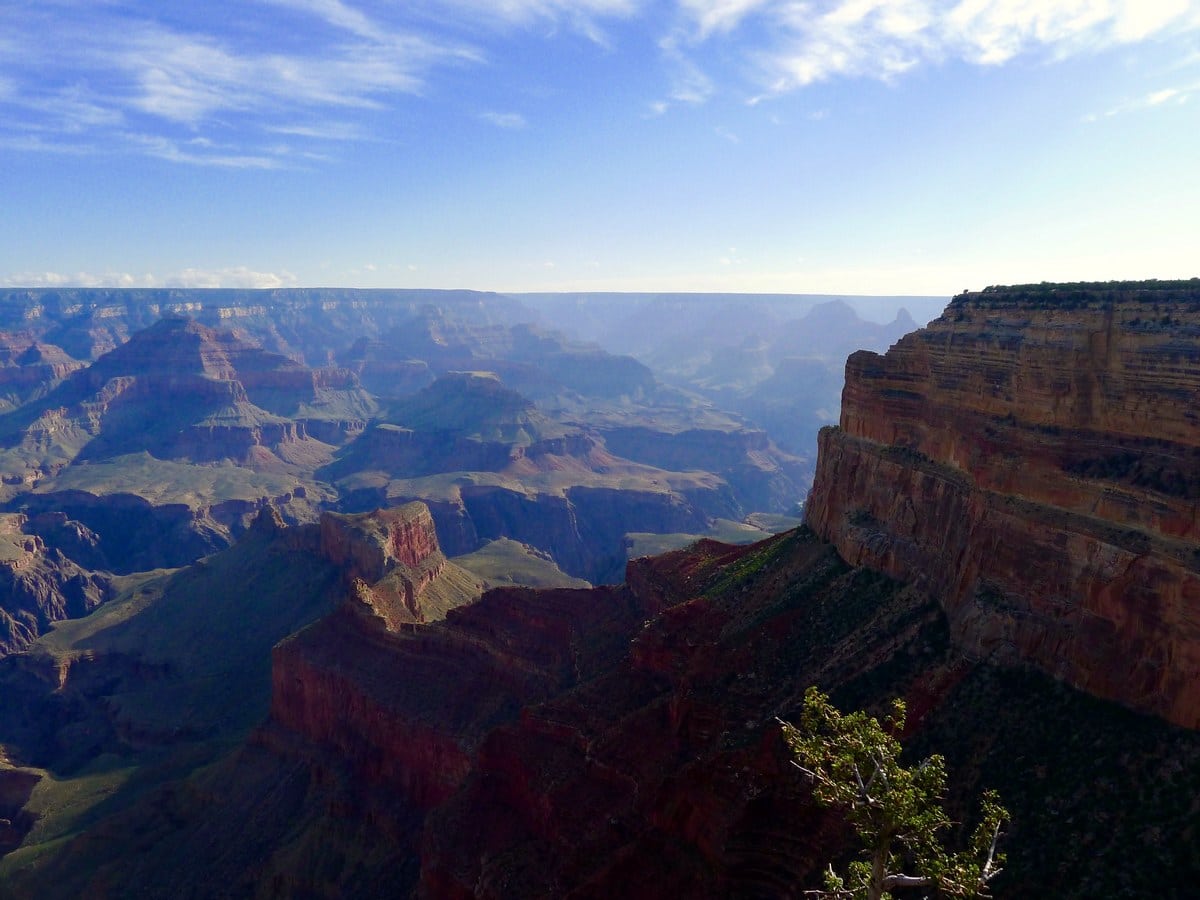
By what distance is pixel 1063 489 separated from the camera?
37844 mm

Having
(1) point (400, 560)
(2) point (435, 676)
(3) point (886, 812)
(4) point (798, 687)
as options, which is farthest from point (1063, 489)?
(1) point (400, 560)

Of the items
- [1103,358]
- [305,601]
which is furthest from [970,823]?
[305,601]

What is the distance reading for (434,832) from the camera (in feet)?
171

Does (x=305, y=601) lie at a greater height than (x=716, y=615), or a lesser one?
lesser

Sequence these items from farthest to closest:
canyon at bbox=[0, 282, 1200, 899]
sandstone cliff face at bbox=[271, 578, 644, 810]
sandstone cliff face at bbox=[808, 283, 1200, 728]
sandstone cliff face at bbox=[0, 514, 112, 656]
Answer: sandstone cliff face at bbox=[0, 514, 112, 656], sandstone cliff face at bbox=[271, 578, 644, 810], sandstone cliff face at bbox=[808, 283, 1200, 728], canyon at bbox=[0, 282, 1200, 899]

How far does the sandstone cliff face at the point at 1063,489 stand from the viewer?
1283 inches

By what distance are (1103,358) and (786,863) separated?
27.4m

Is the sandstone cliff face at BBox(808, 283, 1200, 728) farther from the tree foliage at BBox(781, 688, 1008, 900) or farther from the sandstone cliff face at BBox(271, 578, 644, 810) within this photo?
the sandstone cliff face at BBox(271, 578, 644, 810)

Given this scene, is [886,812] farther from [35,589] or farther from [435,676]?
[35,589]

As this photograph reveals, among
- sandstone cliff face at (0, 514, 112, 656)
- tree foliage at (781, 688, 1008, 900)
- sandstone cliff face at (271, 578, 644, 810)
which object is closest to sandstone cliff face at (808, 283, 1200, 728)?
tree foliage at (781, 688, 1008, 900)

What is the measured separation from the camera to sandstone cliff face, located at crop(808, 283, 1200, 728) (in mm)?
32594

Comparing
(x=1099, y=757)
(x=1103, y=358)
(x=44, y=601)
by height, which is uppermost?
(x=1103, y=358)

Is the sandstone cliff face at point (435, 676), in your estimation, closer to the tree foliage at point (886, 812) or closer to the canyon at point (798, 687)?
the canyon at point (798, 687)

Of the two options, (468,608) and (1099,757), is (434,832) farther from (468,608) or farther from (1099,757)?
(1099,757)
